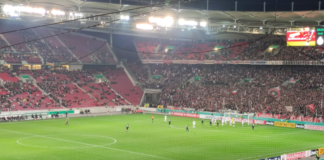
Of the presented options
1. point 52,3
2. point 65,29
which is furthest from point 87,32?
point 52,3

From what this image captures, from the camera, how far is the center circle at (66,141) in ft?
106

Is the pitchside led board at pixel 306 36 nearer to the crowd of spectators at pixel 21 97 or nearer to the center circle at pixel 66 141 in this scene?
the center circle at pixel 66 141

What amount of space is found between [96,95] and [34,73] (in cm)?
1168

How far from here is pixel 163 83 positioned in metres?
73.9

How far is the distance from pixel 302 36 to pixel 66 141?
2981 centimetres

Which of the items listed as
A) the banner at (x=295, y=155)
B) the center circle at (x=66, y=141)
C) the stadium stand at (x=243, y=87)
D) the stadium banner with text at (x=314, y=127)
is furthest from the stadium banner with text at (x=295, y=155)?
the stadium stand at (x=243, y=87)

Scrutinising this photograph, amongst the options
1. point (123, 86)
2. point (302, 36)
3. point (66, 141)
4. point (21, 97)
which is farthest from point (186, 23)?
point (21, 97)

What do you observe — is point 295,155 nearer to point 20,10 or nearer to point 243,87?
point 20,10

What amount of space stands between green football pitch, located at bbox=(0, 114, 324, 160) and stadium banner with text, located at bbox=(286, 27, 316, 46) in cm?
1062

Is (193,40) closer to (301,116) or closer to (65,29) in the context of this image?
(65,29)

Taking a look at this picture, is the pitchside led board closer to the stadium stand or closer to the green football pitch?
the stadium stand

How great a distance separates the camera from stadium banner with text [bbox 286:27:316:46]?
135ft

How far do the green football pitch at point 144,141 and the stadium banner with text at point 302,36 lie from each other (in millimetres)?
10624

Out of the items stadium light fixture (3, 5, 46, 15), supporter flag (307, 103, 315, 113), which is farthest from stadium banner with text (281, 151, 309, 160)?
stadium light fixture (3, 5, 46, 15)
